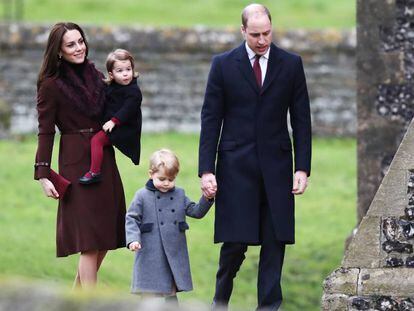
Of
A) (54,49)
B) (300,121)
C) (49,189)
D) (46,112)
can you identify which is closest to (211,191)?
(300,121)

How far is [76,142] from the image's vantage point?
429 inches

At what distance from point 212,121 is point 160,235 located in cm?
79

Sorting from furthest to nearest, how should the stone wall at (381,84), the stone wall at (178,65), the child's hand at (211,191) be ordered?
the stone wall at (178,65) → the stone wall at (381,84) → the child's hand at (211,191)

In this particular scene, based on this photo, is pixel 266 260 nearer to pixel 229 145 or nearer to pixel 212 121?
pixel 229 145

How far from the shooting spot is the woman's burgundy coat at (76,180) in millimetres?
10859

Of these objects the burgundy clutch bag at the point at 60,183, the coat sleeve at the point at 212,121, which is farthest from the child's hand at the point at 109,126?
the coat sleeve at the point at 212,121

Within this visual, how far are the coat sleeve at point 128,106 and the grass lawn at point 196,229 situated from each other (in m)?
2.12

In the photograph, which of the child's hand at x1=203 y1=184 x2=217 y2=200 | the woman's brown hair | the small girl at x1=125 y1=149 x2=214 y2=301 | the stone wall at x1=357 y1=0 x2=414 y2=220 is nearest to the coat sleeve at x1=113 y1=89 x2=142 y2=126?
the small girl at x1=125 y1=149 x2=214 y2=301

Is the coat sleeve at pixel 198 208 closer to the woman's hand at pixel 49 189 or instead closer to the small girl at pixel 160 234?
the small girl at pixel 160 234

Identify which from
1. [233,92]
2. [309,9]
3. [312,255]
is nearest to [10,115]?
[312,255]

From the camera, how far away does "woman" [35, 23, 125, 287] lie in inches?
427

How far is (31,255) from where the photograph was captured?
15.0m

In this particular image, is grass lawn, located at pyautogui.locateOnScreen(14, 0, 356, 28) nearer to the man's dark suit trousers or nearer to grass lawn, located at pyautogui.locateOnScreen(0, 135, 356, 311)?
grass lawn, located at pyautogui.locateOnScreen(0, 135, 356, 311)

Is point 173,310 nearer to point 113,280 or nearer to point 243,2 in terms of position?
point 113,280
